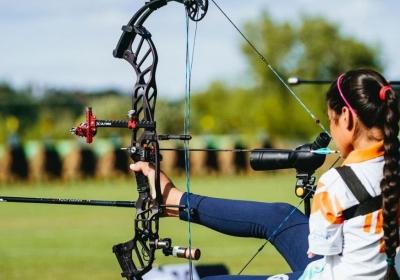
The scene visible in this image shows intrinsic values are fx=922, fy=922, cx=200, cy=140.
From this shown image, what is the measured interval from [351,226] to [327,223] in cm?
8

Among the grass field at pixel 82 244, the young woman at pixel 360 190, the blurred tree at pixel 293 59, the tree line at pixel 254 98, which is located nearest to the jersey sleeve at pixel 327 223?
the young woman at pixel 360 190

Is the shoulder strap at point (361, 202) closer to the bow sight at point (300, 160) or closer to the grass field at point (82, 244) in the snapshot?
the bow sight at point (300, 160)

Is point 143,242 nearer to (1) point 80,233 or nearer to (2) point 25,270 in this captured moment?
(2) point 25,270

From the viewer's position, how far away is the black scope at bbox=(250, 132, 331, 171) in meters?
3.73

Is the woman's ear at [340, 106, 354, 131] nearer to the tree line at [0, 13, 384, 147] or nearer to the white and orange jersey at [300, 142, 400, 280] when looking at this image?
the white and orange jersey at [300, 142, 400, 280]

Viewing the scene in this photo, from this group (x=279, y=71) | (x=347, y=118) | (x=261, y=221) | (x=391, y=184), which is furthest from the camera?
(x=279, y=71)

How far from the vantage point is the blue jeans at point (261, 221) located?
3.57 metres

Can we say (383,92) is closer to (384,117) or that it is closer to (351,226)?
(384,117)

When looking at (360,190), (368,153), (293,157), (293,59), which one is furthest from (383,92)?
(293,59)

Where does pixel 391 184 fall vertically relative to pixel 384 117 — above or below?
below

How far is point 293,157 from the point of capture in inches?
148

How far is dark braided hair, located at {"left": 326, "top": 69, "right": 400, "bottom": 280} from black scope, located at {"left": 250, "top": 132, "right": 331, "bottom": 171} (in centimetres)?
67

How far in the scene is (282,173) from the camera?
95.7 ft

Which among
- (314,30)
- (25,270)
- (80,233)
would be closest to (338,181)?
(25,270)
